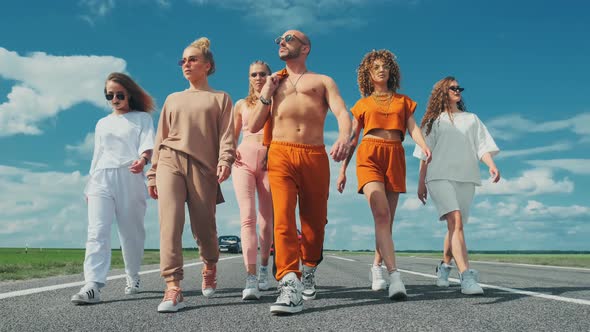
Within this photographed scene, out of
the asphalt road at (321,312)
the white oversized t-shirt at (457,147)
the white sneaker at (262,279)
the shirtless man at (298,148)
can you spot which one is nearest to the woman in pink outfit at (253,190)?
the white sneaker at (262,279)

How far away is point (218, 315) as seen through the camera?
3.72 m

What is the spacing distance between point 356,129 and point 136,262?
2.61 m

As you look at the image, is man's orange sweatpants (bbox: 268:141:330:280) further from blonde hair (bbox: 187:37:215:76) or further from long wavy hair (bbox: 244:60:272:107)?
long wavy hair (bbox: 244:60:272:107)

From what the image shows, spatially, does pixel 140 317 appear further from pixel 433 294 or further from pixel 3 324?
pixel 433 294

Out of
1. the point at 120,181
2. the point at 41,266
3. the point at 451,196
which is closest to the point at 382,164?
the point at 451,196

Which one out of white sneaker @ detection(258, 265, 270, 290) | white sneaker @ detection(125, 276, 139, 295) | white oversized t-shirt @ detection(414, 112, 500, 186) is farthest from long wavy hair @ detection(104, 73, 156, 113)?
white oversized t-shirt @ detection(414, 112, 500, 186)

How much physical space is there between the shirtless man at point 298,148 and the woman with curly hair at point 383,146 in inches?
24.9

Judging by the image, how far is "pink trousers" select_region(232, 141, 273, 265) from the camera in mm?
5504

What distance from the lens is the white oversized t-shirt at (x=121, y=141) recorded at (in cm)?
509

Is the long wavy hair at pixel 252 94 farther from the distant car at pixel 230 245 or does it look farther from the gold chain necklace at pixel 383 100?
the distant car at pixel 230 245

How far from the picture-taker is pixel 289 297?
3.80m

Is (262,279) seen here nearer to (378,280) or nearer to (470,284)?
(378,280)

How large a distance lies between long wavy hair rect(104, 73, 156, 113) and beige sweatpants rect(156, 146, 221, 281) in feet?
3.33

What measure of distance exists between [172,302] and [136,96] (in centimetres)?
241
